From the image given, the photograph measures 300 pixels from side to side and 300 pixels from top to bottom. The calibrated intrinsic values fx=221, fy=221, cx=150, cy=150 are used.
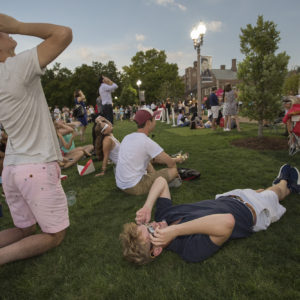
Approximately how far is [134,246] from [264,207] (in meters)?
1.71

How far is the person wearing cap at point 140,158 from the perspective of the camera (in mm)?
3533

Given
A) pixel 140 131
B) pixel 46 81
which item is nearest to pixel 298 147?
pixel 140 131

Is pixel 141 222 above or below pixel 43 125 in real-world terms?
below

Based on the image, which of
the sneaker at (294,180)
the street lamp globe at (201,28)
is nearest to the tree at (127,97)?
the street lamp globe at (201,28)

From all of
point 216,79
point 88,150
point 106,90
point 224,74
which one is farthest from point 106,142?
point 224,74

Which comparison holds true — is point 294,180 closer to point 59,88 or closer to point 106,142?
point 106,142

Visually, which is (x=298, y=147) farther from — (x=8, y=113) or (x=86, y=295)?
(x=8, y=113)

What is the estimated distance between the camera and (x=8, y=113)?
2012 mm

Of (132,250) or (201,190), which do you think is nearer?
(132,250)

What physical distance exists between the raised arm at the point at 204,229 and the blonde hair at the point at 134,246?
0.12m

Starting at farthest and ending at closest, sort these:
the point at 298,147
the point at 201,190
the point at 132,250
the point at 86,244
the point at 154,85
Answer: the point at 154,85, the point at 298,147, the point at 201,190, the point at 86,244, the point at 132,250

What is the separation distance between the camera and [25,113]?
2.06 m

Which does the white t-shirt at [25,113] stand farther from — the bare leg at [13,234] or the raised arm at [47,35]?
the bare leg at [13,234]

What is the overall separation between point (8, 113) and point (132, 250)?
68.6 inches
